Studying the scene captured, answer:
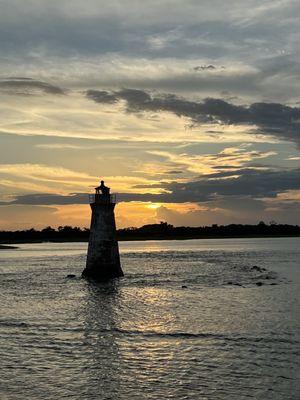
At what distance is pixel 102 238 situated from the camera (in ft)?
165

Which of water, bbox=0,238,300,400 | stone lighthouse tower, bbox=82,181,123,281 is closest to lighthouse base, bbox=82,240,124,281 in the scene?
stone lighthouse tower, bbox=82,181,123,281

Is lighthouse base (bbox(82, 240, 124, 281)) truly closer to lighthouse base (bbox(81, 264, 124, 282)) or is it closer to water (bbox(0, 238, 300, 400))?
lighthouse base (bbox(81, 264, 124, 282))

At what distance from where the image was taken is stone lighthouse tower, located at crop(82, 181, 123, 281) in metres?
50.2

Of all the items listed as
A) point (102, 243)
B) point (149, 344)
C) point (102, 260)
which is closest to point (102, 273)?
point (102, 260)

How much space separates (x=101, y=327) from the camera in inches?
1118

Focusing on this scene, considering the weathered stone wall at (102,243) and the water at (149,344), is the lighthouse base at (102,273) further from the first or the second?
the water at (149,344)

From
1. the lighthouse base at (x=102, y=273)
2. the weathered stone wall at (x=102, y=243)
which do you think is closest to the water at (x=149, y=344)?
the lighthouse base at (x=102, y=273)

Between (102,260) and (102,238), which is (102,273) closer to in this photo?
(102,260)

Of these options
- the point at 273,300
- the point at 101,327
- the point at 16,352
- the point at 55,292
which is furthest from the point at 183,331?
the point at 55,292

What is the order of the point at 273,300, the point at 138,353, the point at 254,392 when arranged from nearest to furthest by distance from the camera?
the point at 254,392 → the point at 138,353 → the point at 273,300

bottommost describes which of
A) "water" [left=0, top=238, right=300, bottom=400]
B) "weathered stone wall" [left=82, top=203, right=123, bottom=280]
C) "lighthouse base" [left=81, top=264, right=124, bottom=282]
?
"water" [left=0, top=238, right=300, bottom=400]

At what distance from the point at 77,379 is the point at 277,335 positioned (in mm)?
10982

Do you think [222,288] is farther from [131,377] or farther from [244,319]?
[131,377]

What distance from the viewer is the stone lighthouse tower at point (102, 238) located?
50250mm
